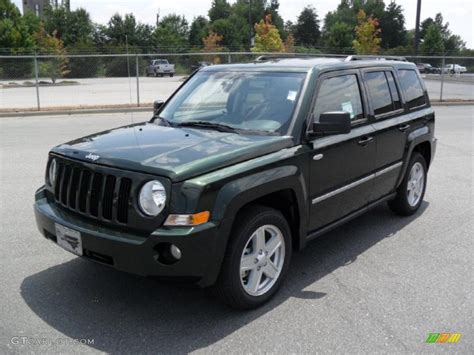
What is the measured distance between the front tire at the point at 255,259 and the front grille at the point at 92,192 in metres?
0.78

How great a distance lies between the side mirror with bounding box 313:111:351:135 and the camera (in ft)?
13.3

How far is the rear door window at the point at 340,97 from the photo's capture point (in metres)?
4.49

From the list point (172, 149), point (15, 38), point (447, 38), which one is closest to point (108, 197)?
point (172, 149)

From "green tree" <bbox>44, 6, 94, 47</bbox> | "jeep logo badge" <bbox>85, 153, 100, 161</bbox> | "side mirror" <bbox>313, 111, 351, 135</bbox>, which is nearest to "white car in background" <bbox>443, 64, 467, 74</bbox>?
"side mirror" <bbox>313, 111, 351, 135</bbox>

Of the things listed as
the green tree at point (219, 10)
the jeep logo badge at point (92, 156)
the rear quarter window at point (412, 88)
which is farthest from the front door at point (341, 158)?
the green tree at point (219, 10)

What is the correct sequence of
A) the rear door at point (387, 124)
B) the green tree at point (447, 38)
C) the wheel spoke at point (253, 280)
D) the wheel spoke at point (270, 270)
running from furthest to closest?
1. the green tree at point (447, 38)
2. the rear door at point (387, 124)
3. the wheel spoke at point (270, 270)
4. the wheel spoke at point (253, 280)

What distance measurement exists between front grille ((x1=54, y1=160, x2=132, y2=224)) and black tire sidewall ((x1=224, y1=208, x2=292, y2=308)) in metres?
0.76

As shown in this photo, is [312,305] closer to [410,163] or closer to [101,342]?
[101,342]

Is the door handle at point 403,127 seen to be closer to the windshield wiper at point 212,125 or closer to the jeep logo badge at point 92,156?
the windshield wiper at point 212,125

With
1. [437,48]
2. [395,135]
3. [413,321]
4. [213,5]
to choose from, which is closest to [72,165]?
[413,321]

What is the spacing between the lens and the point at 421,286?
422 cm

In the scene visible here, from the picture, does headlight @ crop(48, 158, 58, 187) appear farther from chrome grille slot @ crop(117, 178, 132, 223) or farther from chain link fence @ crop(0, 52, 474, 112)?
chain link fence @ crop(0, 52, 474, 112)

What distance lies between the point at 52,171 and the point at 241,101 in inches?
67.0

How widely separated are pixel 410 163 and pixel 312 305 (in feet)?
8.91
